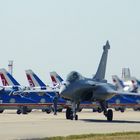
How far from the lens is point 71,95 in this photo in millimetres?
38969

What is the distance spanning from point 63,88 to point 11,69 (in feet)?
371

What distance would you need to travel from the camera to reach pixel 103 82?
137 ft

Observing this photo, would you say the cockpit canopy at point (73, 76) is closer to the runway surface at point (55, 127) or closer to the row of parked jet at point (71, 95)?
the row of parked jet at point (71, 95)

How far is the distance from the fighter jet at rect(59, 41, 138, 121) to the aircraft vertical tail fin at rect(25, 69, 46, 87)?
36250mm

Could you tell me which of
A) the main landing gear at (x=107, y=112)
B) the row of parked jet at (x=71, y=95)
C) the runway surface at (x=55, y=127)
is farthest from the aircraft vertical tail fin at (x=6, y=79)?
the runway surface at (x=55, y=127)

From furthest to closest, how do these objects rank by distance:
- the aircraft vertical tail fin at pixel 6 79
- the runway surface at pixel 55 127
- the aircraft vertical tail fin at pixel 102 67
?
the aircraft vertical tail fin at pixel 6 79 < the aircraft vertical tail fin at pixel 102 67 < the runway surface at pixel 55 127

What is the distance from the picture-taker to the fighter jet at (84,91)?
3859cm

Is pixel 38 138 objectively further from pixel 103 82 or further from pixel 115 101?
pixel 115 101

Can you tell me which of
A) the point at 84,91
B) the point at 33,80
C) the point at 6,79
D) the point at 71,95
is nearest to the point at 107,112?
the point at 84,91

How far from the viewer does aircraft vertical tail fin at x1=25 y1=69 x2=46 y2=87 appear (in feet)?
257

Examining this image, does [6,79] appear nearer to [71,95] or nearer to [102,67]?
[102,67]

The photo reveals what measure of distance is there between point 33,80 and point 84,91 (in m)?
40.2

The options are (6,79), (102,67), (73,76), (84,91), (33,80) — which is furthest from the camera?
(33,80)

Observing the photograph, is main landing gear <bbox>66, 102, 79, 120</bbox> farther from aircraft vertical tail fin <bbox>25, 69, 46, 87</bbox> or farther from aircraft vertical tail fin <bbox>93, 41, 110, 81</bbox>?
aircraft vertical tail fin <bbox>25, 69, 46, 87</bbox>
